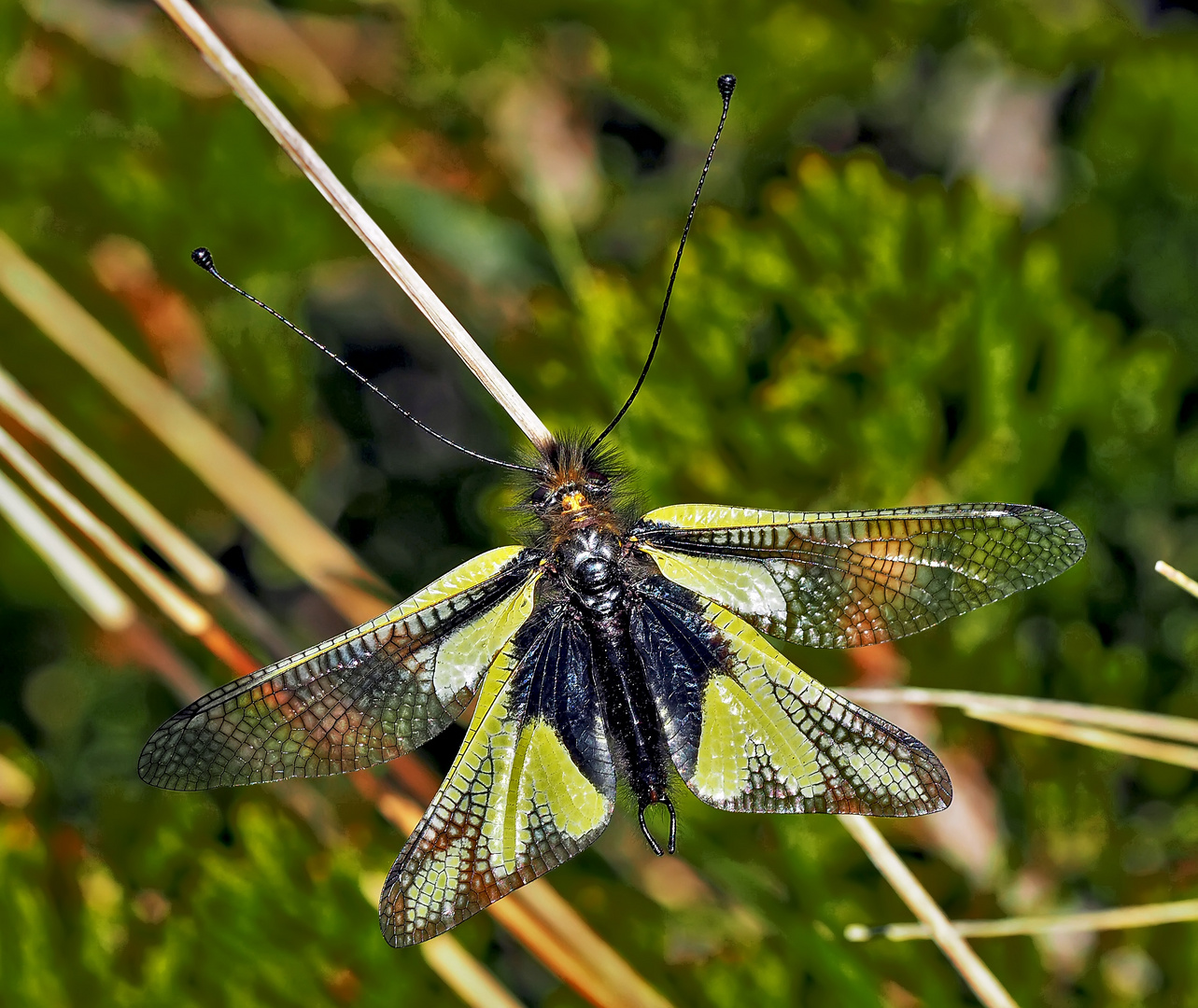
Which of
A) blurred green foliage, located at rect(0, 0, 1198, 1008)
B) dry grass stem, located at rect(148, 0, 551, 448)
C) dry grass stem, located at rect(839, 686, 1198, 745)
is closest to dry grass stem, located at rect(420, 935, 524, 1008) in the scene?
blurred green foliage, located at rect(0, 0, 1198, 1008)

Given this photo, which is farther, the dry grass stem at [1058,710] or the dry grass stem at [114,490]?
the dry grass stem at [114,490]

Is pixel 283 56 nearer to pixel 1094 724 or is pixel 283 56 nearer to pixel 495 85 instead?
pixel 495 85

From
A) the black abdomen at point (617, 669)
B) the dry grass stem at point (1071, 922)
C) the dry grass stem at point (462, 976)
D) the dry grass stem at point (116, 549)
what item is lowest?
the dry grass stem at point (1071, 922)

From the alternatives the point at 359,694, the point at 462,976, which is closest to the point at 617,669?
the point at 359,694

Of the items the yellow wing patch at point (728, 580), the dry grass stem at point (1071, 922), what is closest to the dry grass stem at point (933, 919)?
the dry grass stem at point (1071, 922)

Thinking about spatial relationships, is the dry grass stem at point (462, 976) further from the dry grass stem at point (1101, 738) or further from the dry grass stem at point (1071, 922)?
the dry grass stem at point (1101, 738)

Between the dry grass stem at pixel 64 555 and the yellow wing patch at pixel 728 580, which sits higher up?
the dry grass stem at pixel 64 555

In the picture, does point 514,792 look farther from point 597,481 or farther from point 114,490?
point 114,490

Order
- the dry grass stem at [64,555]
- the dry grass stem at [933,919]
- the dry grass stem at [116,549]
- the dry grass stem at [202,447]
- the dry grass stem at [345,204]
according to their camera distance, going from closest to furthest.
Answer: the dry grass stem at [345,204], the dry grass stem at [933,919], the dry grass stem at [116,549], the dry grass stem at [64,555], the dry grass stem at [202,447]
